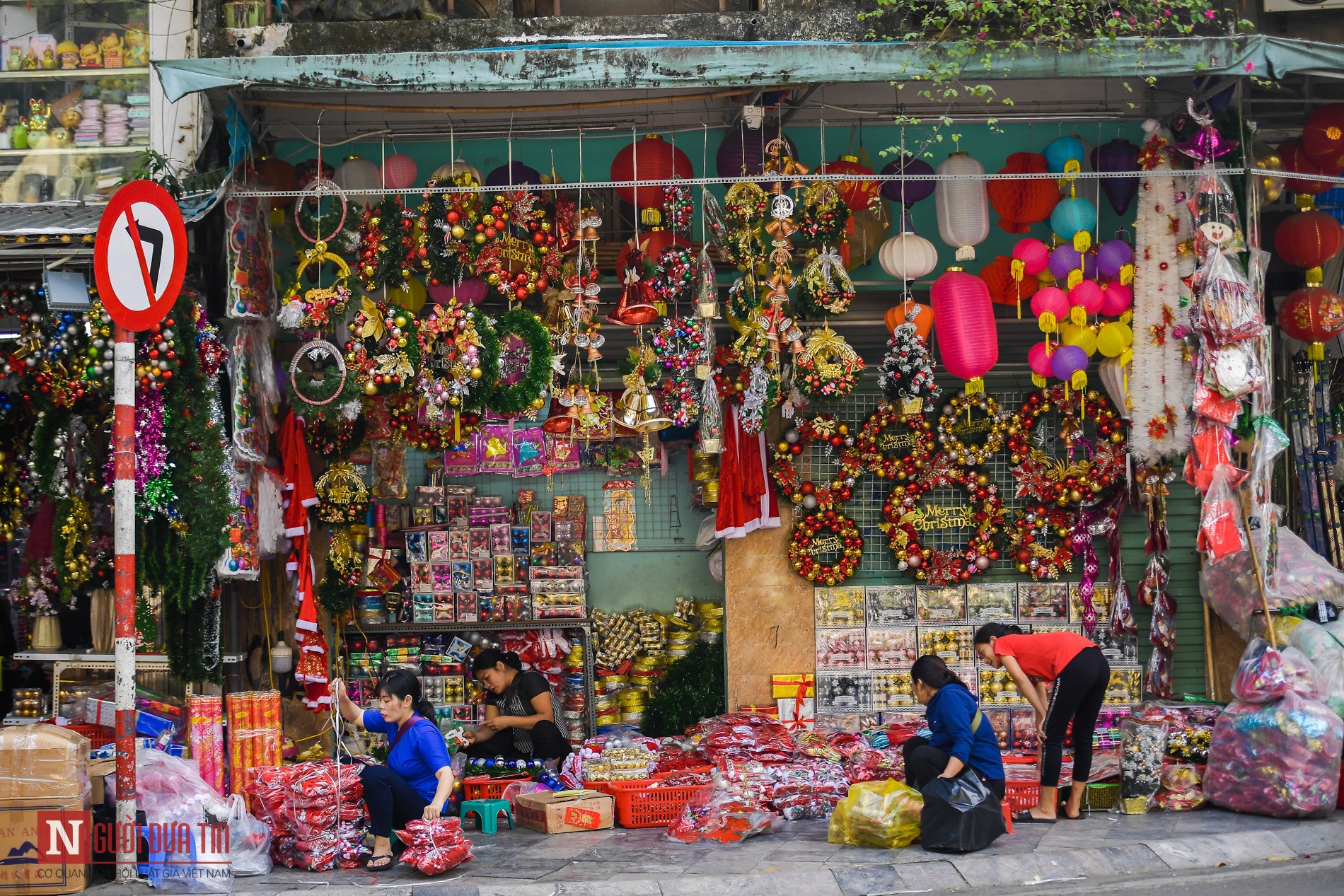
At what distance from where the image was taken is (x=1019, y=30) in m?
8.56

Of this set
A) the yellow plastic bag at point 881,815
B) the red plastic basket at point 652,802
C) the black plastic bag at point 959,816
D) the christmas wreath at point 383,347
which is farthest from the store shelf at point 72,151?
the black plastic bag at point 959,816

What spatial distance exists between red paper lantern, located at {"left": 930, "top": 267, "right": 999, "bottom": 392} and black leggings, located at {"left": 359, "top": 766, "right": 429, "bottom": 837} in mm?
4562

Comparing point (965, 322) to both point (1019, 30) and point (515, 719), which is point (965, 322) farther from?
point (515, 719)

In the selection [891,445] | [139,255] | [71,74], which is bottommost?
[891,445]

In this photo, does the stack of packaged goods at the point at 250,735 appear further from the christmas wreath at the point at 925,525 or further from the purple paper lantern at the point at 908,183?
the purple paper lantern at the point at 908,183

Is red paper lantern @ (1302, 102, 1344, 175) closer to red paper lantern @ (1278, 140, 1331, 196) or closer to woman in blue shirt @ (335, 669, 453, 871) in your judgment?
red paper lantern @ (1278, 140, 1331, 196)

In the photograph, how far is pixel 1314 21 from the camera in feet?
33.4

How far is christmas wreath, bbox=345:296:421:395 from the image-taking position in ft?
28.4

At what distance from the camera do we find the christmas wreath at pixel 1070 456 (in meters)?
10.1

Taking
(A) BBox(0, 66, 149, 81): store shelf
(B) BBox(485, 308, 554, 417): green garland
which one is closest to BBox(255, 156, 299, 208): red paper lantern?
(A) BBox(0, 66, 149, 81): store shelf

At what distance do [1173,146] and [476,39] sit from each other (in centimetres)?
489

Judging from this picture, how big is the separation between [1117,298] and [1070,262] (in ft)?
1.39

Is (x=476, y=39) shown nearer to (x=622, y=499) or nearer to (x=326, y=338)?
(x=326, y=338)

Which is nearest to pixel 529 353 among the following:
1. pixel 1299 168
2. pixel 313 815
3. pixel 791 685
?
pixel 313 815
